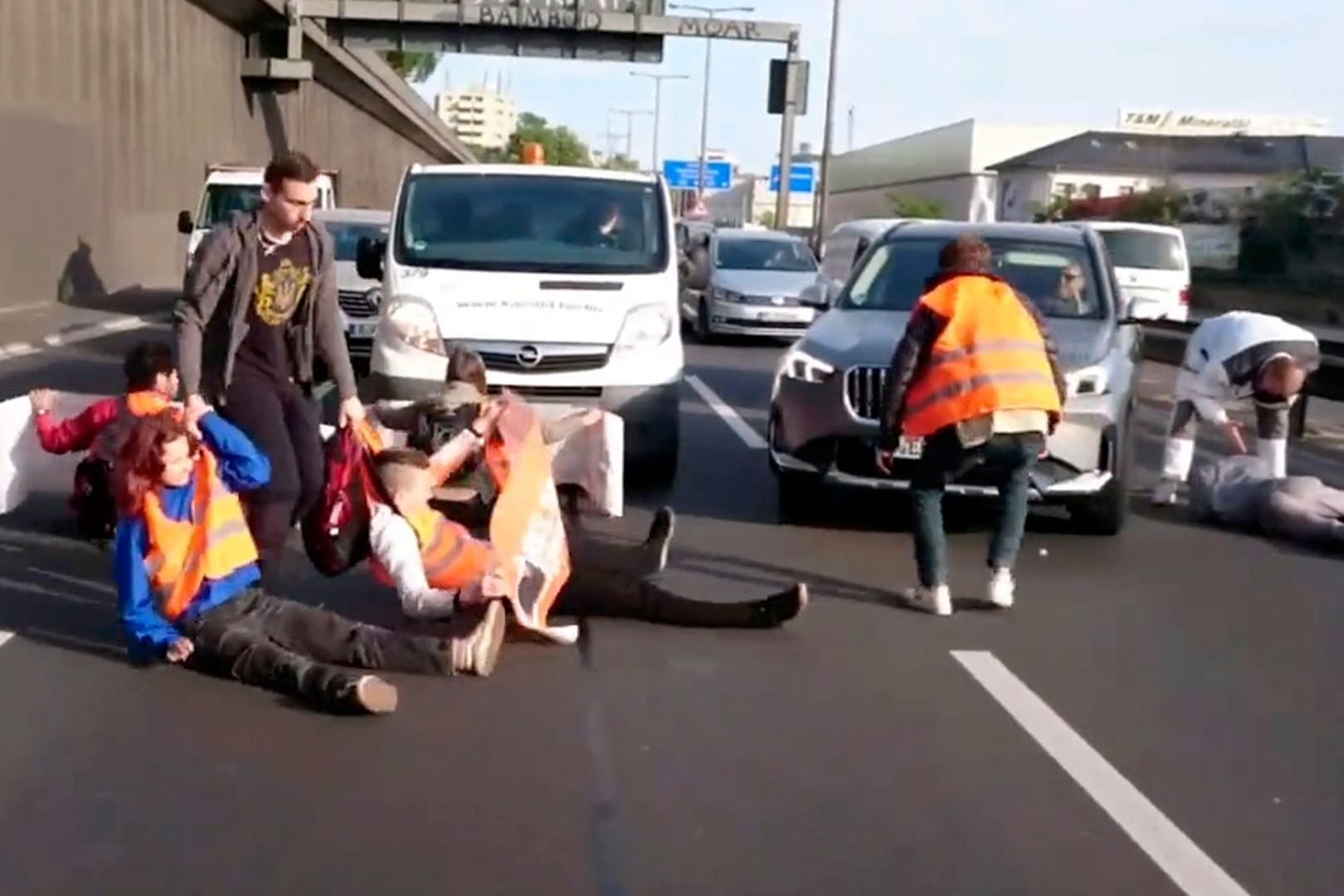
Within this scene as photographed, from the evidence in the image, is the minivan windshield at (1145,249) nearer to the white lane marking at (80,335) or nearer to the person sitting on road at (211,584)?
the white lane marking at (80,335)

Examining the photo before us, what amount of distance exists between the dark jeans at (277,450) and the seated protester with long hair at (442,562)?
33 cm

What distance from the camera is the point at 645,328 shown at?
11.5 meters

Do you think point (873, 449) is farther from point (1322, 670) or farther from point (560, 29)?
point (560, 29)

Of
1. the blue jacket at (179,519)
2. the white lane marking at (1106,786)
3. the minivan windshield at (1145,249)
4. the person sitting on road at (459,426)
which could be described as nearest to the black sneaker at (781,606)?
the white lane marking at (1106,786)

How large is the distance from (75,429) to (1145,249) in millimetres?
20867

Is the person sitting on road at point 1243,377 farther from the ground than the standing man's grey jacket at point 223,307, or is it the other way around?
the standing man's grey jacket at point 223,307

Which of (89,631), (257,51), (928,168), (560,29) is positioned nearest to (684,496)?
(89,631)

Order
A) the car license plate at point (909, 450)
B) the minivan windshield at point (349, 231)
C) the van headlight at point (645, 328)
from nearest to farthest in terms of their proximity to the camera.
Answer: the car license plate at point (909, 450), the van headlight at point (645, 328), the minivan windshield at point (349, 231)

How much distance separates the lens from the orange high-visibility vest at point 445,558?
720cm

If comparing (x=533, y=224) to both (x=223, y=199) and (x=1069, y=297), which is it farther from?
(x=223, y=199)

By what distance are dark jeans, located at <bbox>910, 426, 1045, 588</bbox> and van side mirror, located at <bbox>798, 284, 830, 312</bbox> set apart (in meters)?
3.84

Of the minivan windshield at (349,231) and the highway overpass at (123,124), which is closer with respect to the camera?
the minivan windshield at (349,231)

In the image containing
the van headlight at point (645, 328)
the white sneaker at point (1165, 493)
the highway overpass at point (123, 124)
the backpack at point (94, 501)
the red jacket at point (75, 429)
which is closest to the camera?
the red jacket at point (75, 429)

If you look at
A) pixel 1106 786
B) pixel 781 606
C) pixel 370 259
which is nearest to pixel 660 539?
pixel 781 606
